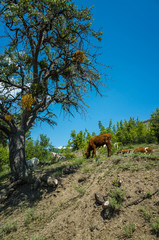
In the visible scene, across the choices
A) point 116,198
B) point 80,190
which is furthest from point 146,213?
point 80,190

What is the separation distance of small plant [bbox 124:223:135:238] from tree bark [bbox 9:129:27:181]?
581cm

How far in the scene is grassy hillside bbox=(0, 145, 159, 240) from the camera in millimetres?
3529

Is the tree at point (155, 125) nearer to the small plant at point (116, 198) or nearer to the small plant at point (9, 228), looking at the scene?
the small plant at point (116, 198)

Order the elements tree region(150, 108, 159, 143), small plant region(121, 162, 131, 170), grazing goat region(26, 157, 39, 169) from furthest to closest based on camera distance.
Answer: tree region(150, 108, 159, 143) < grazing goat region(26, 157, 39, 169) < small plant region(121, 162, 131, 170)

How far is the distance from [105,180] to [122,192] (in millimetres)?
1085

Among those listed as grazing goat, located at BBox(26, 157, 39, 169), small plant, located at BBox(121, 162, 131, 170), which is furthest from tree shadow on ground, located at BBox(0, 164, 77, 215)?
grazing goat, located at BBox(26, 157, 39, 169)

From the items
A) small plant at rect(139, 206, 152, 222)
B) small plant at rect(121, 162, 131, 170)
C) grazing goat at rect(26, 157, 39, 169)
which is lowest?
small plant at rect(139, 206, 152, 222)

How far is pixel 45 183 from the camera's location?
6891 mm

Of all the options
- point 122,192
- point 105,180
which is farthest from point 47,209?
point 122,192

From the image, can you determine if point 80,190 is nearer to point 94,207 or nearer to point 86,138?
point 94,207

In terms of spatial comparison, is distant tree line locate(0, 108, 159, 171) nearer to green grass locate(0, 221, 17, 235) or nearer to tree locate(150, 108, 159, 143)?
tree locate(150, 108, 159, 143)

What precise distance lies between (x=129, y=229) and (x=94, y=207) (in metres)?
1.33


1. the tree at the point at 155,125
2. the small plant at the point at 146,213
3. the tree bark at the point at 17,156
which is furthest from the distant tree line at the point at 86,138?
the small plant at the point at 146,213

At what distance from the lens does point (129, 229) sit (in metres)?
3.30
